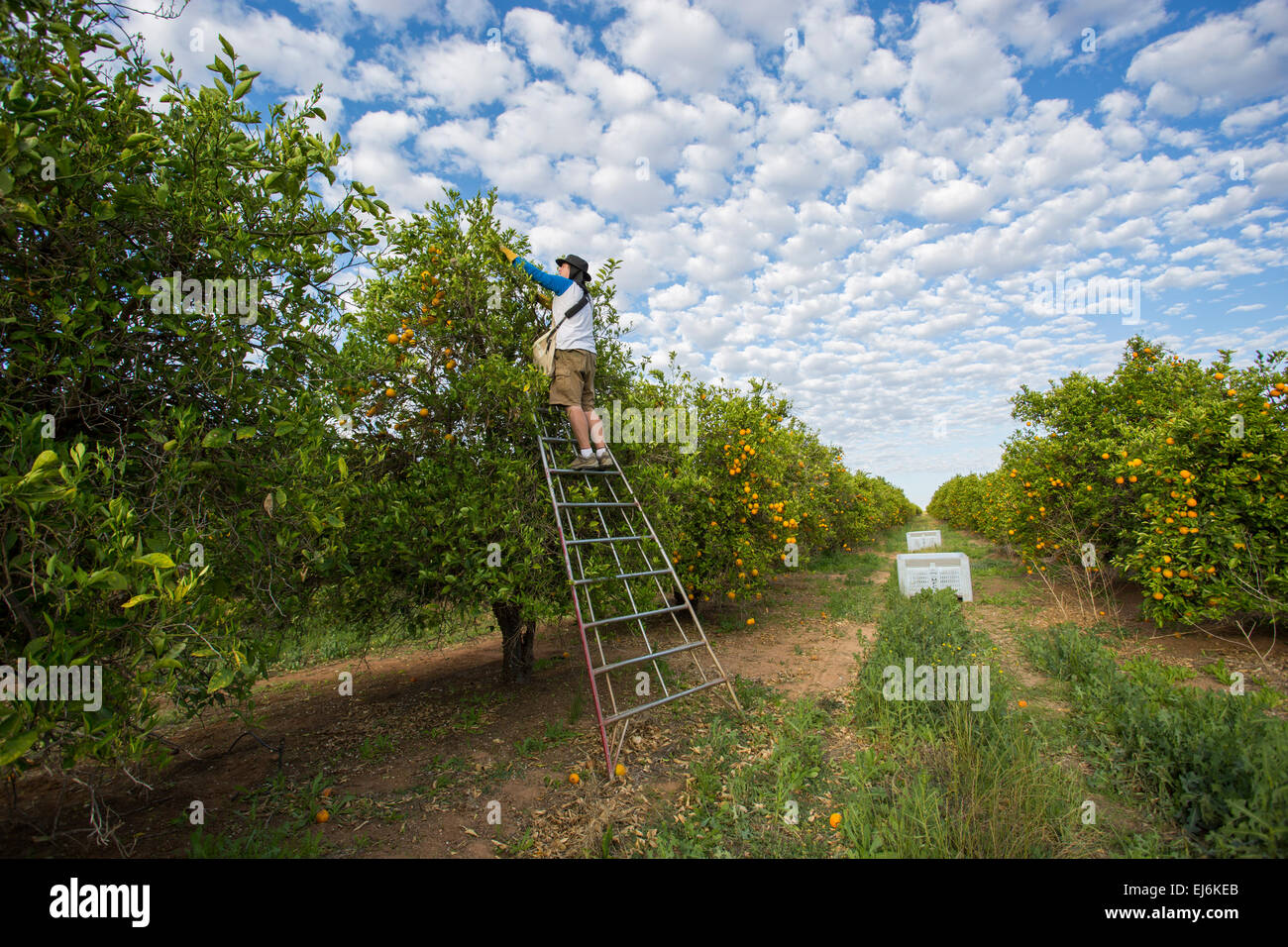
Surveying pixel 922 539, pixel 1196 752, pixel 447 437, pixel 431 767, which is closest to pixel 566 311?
pixel 447 437

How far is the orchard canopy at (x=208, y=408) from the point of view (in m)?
2.15

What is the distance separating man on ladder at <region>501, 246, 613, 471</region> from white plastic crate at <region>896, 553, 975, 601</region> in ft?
27.0

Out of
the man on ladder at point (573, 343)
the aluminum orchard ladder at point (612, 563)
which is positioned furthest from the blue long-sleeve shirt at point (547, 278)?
the aluminum orchard ladder at point (612, 563)

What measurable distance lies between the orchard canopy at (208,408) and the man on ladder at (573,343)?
0.25 metres

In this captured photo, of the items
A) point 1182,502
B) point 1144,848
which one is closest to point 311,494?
point 1144,848

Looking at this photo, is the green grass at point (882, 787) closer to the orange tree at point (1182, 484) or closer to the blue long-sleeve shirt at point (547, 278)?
the orange tree at point (1182, 484)

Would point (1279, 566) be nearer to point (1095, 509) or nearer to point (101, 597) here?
point (1095, 509)

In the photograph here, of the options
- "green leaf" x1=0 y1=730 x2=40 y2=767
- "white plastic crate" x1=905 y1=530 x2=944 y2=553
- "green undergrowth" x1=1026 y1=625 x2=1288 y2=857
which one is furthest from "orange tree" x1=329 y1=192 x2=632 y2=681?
"white plastic crate" x1=905 y1=530 x2=944 y2=553

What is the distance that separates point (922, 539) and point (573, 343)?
15.5 m

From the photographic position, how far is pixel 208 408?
9.96 ft

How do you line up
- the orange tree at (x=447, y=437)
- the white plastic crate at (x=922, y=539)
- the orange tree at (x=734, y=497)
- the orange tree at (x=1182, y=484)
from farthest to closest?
1. the white plastic crate at (x=922, y=539)
2. the orange tree at (x=734, y=497)
3. the orange tree at (x=1182, y=484)
4. the orange tree at (x=447, y=437)

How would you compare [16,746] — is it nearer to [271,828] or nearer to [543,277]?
[271,828]
